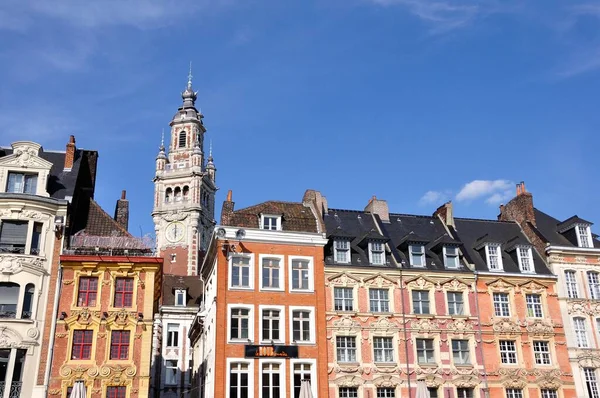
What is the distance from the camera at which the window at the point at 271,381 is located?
108ft

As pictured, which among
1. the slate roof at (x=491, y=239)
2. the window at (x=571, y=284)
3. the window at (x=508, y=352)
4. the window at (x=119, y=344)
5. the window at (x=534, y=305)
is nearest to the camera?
the window at (x=119, y=344)

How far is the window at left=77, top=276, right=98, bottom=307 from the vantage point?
32.7m

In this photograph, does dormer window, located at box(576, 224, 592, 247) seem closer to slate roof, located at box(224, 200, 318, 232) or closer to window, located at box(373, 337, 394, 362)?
window, located at box(373, 337, 394, 362)

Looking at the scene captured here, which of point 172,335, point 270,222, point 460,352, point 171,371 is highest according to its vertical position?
point 270,222

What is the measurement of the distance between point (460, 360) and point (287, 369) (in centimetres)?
993

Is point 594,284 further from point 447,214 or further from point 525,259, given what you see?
point 447,214

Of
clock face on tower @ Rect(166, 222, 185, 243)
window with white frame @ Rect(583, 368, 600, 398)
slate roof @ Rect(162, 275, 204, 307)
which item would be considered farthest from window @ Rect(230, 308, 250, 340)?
clock face on tower @ Rect(166, 222, 185, 243)

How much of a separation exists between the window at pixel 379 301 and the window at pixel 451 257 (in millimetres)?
4466

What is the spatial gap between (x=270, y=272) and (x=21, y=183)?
13.9m

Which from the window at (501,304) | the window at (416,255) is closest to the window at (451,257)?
the window at (416,255)

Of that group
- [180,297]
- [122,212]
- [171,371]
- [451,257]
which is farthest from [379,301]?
[180,297]

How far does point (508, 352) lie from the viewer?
120 ft

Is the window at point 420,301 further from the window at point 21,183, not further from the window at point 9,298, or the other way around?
the window at point 21,183

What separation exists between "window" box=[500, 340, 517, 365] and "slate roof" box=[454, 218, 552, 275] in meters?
4.17
